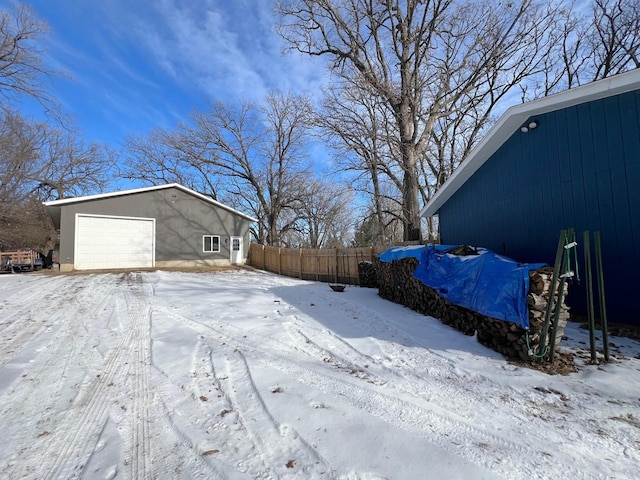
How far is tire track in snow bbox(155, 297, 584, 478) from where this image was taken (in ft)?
6.91

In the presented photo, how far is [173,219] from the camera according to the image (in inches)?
730

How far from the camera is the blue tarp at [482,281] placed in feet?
13.4

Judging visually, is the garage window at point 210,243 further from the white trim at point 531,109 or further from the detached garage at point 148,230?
the white trim at point 531,109

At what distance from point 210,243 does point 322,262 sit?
9.71 m

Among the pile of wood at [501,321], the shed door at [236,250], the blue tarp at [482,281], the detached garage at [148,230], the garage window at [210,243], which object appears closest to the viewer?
the pile of wood at [501,321]

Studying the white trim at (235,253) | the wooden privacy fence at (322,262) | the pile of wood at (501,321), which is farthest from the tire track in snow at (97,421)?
the white trim at (235,253)

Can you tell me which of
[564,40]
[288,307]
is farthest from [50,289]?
[564,40]

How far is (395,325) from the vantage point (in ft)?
18.7

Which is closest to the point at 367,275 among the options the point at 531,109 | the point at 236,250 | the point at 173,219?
the point at 531,109

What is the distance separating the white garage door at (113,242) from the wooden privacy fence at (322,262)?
6.89 metres

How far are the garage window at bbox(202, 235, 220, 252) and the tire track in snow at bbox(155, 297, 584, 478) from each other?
673 inches

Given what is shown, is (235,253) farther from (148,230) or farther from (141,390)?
(141,390)

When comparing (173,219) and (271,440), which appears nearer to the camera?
(271,440)

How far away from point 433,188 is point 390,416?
20491 mm
